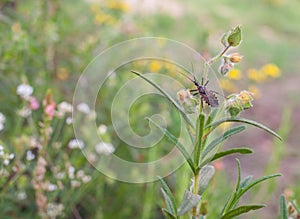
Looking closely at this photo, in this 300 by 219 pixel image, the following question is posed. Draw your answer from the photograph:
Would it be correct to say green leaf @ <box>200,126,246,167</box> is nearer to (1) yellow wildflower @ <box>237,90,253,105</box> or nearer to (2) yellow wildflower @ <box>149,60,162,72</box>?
(1) yellow wildflower @ <box>237,90,253,105</box>

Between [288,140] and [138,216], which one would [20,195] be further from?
[288,140]

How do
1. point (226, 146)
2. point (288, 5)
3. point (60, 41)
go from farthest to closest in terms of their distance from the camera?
point (288, 5) → point (226, 146) → point (60, 41)

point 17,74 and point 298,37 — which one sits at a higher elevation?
point 298,37

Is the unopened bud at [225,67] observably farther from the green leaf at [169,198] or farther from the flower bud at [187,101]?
the green leaf at [169,198]

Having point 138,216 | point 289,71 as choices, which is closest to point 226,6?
point 289,71

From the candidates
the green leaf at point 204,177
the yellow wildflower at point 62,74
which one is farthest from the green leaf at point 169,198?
the yellow wildflower at point 62,74

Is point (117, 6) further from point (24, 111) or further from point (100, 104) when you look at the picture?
point (24, 111)

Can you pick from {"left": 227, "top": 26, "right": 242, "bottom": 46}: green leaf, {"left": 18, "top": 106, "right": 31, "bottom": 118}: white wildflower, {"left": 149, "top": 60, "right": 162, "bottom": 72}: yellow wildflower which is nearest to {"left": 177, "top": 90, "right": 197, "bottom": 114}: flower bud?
{"left": 227, "top": 26, "right": 242, "bottom": 46}: green leaf
